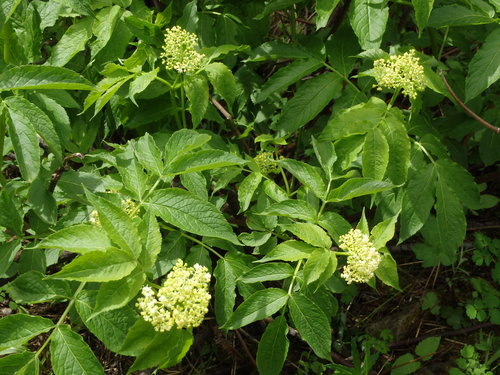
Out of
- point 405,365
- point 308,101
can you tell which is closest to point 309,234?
point 308,101

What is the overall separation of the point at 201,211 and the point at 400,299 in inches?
76.5

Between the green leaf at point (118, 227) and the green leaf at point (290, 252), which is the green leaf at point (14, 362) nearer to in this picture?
the green leaf at point (118, 227)

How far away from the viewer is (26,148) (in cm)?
191

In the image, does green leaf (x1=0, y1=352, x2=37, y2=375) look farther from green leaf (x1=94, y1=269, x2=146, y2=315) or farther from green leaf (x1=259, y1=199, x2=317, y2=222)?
green leaf (x1=259, y1=199, x2=317, y2=222)

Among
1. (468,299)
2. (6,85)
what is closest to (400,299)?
(468,299)

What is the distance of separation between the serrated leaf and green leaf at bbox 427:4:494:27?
145cm

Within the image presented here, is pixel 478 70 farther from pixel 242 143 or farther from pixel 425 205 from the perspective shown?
pixel 242 143

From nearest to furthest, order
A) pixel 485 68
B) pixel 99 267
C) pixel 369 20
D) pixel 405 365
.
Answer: pixel 99 267
pixel 485 68
pixel 369 20
pixel 405 365

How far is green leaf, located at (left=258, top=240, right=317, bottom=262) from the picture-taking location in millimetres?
1886

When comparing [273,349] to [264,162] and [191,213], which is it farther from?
[264,162]

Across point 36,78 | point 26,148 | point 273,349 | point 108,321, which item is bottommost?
point 273,349

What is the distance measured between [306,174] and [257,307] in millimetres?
598

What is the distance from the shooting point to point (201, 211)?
186cm

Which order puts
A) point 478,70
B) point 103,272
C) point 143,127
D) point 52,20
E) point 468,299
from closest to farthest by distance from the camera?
point 103,272 → point 478,70 → point 52,20 → point 143,127 → point 468,299
